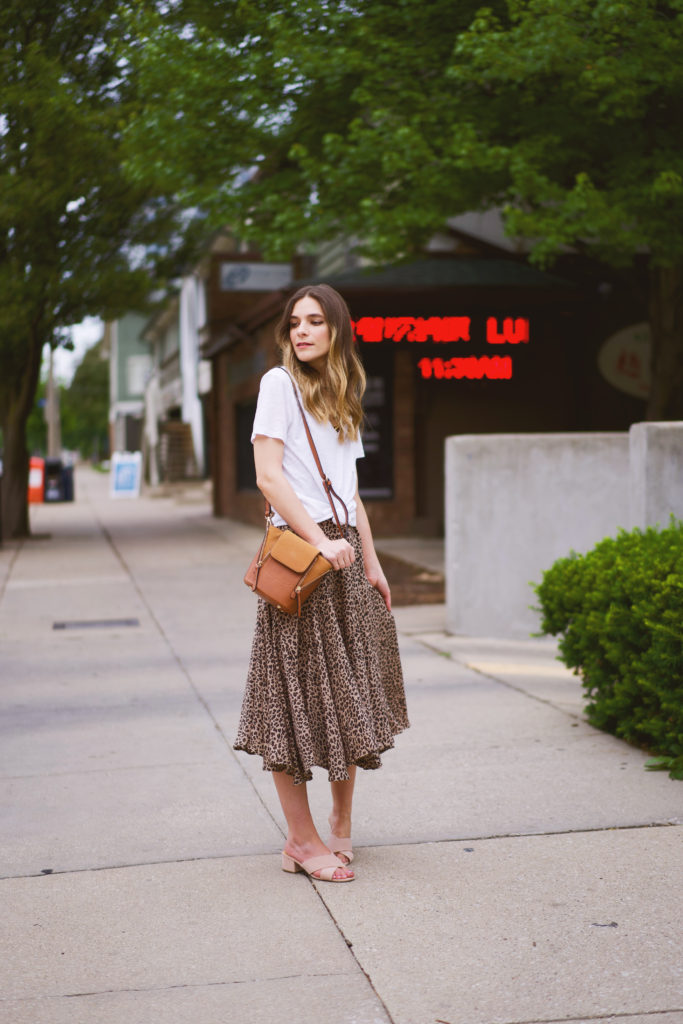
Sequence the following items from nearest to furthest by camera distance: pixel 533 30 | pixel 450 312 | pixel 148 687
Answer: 1. pixel 148 687
2. pixel 533 30
3. pixel 450 312

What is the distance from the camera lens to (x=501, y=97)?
36.0 ft

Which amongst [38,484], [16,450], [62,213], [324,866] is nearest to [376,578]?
[324,866]

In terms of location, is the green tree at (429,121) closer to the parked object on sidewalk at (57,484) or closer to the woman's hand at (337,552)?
the woman's hand at (337,552)

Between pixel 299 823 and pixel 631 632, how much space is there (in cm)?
210

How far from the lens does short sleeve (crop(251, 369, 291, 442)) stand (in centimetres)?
408

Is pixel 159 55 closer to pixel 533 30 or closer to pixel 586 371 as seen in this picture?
pixel 533 30

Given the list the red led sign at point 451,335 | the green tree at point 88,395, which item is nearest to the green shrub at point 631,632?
the red led sign at point 451,335

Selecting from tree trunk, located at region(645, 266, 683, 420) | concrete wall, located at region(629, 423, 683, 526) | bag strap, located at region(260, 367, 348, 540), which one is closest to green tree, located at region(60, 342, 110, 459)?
tree trunk, located at region(645, 266, 683, 420)

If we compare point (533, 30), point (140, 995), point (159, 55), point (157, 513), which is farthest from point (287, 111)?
point (157, 513)

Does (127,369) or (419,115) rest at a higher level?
(127,369)

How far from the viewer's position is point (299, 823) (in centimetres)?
421

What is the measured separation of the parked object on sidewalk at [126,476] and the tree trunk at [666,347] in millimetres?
21171

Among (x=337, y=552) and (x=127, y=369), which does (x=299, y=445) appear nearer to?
(x=337, y=552)

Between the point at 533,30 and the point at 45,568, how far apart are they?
8.88 metres
